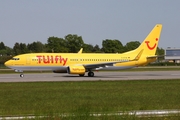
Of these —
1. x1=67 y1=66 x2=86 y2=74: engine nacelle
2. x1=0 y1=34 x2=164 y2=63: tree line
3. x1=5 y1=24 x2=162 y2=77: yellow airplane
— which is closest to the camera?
x1=67 y1=66 x2=86 y2=74: engine nacelle

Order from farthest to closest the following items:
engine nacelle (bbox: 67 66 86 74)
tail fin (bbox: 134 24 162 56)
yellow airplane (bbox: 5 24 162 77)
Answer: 1. tail fin (bbox: 134 24 162 56)
2. yellow airplane (bbox: 5 24 162 77)
3. engine nacelle (bbox: 67 66 86 74)

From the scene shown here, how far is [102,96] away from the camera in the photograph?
71.1 feet

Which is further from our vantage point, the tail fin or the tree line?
the tree line

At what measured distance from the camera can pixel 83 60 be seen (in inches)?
1999

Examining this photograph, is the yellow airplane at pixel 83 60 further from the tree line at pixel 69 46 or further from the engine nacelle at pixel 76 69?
the tree line at pixel 69 46

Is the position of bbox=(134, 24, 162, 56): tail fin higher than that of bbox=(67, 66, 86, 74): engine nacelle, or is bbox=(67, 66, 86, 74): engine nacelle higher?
bbox=(134, 24, 162, 56): tail fin

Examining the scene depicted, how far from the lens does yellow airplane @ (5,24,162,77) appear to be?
47938mm

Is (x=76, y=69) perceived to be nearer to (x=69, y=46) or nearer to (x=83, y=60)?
(x=83, y=60)

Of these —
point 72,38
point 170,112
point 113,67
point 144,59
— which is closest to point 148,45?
point 144,59

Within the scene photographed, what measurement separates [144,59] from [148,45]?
1.98 m

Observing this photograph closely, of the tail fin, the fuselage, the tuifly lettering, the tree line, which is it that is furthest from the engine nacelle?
the tree line

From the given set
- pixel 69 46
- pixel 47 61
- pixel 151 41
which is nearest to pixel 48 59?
pixel 47 61

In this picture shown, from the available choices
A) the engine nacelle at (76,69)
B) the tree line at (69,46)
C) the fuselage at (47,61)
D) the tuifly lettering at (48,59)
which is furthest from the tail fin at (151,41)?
the tree line at (69,46)

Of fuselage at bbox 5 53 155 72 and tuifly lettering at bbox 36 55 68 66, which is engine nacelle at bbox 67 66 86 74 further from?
tuifly lettering at bbox 36 55 68 66
